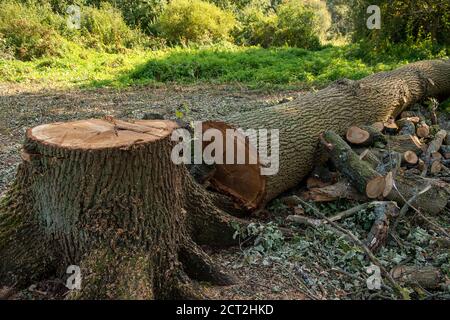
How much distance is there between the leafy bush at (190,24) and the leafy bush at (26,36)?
12.1ft

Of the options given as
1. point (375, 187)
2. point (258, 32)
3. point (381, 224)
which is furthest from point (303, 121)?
point (258, 32)

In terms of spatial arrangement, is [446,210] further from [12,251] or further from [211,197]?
[12,251]

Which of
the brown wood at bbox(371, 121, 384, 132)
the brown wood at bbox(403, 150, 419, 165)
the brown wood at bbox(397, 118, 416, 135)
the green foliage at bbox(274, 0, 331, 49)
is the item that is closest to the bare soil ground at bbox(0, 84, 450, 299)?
the brown wood at bbox(403, 150, 419, 165)

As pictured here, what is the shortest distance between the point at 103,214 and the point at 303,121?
2.44 metres

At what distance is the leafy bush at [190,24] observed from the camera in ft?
48.5

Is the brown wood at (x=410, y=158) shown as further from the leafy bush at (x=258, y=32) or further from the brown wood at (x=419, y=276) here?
the leafy bush at (x=258, y=32)

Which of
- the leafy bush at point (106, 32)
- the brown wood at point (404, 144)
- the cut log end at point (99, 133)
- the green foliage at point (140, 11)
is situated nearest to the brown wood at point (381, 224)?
the brown wood at point (404, 144)

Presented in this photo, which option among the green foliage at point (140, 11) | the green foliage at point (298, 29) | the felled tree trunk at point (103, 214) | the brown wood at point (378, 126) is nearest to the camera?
the felled tree trunk at point (103, 214)

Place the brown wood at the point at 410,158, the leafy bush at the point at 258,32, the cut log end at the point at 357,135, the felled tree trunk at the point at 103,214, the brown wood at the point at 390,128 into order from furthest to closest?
1. the leafy bush at the point at 258,32
2. the brown wood at the point at 390,128
3. the cut log end at the point at 357,135
4. the brown wood at the point at 410,158
5. the felled tree trunk at the point at 103,214

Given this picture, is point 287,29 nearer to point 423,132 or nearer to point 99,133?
point 423,132

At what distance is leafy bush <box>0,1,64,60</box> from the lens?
11.6m

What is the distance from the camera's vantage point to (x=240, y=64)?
447 inches

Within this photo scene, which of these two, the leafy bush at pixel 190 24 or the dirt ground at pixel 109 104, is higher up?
the leafy bush at pixel 190 24
